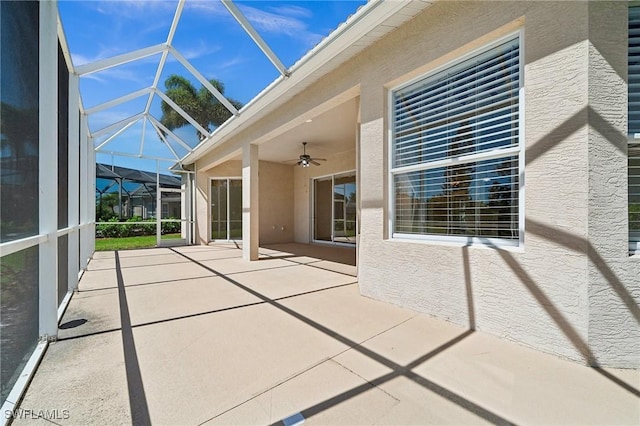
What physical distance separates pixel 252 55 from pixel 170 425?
5.75 meters

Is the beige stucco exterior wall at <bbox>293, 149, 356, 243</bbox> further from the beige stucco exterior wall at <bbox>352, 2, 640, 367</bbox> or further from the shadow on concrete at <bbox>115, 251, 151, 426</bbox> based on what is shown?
the shadow on concrete at <bbox>115, 251, 151, 426</bbox>

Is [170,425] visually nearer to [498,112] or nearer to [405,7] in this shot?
[498,112]

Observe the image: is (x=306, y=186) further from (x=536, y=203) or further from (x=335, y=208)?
(x=536, y=203)

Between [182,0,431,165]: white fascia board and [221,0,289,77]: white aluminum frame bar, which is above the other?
[221,0,289,77]: white aluminum frame bar

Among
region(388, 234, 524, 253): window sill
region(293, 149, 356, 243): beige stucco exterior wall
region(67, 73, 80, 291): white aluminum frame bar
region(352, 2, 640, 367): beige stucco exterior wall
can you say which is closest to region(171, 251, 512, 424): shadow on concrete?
region(352, 2, 640, 367): beige stucco exterior wall

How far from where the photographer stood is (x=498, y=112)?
9.77 feet

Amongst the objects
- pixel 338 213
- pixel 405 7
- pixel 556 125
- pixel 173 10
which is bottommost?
pixel 338 213

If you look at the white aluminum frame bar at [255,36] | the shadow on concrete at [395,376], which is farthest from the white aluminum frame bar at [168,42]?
the shadow on concrete at [395,376]

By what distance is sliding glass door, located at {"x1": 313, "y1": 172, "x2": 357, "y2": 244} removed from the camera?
10.7 m

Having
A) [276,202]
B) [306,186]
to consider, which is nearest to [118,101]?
[276,202]

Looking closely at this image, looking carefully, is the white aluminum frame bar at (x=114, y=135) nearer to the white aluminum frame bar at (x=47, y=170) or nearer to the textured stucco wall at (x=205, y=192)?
the textured stucco wall at (x=205, y=192)

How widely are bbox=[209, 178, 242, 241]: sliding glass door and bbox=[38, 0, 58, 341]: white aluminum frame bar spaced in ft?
31.3

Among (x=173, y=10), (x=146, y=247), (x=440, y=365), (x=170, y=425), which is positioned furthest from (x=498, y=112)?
(x=146, y=247)

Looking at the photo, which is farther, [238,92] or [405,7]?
[238,92]
